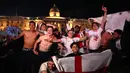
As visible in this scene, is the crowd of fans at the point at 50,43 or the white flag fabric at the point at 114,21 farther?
the white flag fabric at the point at 114,21

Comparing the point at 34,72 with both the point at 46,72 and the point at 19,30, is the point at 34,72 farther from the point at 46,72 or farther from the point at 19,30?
the point at 19,30

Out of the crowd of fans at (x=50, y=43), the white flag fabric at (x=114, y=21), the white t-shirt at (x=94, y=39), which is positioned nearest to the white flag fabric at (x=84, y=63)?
the crowd of fans at (x=50, y=43)

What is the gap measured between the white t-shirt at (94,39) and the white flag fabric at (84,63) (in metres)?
0.33

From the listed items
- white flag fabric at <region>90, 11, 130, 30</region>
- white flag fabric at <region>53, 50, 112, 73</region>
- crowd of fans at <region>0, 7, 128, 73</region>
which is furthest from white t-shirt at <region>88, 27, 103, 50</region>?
white flag fabric at <region>53, 50, 112, 73</region>

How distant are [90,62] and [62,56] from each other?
20.5 inches

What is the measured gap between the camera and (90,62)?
4336mm

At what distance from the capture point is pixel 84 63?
432cm

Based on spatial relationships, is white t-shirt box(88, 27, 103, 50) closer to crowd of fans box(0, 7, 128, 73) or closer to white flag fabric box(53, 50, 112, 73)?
crowd of fans box(0, 7, 128, 73)

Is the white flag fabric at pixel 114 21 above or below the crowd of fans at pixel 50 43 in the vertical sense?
above

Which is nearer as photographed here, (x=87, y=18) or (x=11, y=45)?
(x=11, y=45)

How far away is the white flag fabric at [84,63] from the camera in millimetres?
4301

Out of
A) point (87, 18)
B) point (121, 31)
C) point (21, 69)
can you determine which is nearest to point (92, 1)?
point (87, 18)

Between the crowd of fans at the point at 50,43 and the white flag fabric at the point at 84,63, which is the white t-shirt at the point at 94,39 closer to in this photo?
the crowd of fans at the point at 50,43

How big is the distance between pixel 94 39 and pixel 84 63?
600 mm
